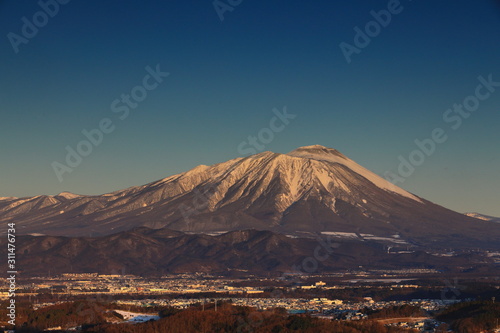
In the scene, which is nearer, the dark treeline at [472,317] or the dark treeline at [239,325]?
the dark treeline at [239,325]

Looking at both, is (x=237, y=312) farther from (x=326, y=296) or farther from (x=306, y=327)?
(x=326, y=296)

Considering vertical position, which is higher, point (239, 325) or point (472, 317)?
point (239, 325)

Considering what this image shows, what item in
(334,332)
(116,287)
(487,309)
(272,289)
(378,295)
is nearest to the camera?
(334,332)

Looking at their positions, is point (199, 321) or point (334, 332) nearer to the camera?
point (334, 332)

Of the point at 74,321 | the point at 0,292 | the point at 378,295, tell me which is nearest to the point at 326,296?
the point at 378,295

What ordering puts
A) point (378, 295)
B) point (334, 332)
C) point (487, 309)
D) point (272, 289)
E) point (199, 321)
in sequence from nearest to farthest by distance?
1. point (334, 332)
2. point (199, 321)
3. point (487, 309)
4. point (378, 295)
5. point (272, 289)

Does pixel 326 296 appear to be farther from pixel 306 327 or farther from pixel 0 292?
pixel 306 327

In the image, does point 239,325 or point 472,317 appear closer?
point 239,325

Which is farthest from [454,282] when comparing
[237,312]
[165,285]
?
[237,312]

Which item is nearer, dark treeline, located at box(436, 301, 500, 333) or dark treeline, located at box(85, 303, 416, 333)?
dark treeline, located at box(85, 303, 416, 333)
